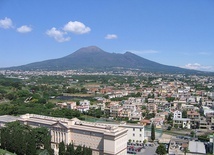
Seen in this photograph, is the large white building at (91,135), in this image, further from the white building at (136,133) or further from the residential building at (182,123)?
the residential building at (182,123)

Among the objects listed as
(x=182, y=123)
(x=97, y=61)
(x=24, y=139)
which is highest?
(x=97, y=61)

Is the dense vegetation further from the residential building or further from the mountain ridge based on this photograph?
the mountain ridge

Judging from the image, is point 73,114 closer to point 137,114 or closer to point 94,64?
point 137,114

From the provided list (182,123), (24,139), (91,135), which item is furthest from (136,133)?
(24,139)

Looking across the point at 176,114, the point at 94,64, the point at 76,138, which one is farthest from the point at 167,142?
the point at 94,64

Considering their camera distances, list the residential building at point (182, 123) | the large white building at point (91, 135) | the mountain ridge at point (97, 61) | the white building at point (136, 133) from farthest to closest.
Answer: the mountain ridge at point (97, 61) → the residential building at point (182, 123) → the white building at point (136, 133) → the large white building at point (91, 135)

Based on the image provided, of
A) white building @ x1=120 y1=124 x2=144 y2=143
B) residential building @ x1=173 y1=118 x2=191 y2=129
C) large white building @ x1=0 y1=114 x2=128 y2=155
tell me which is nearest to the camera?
large white building @ x1=0 y1=114 x2=128 y2=155

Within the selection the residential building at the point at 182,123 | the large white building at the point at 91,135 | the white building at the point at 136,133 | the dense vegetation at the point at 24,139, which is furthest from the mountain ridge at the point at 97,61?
the dense vegetation at the point at 24,139

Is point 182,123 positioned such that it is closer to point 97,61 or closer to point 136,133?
point 136,133

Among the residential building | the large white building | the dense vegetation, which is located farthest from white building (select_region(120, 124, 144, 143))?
the residential building
